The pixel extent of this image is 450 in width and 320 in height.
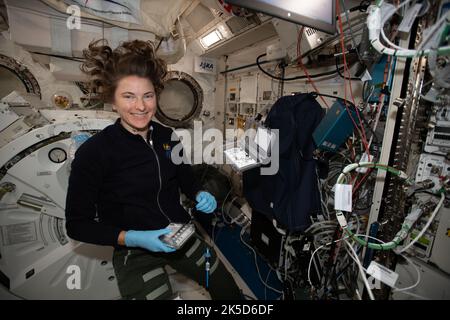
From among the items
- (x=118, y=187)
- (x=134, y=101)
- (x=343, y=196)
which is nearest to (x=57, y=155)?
(x=118, y=187)

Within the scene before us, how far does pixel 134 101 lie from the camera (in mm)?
1142

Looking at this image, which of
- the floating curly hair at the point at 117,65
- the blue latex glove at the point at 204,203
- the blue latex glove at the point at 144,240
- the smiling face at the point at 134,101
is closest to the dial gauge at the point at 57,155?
the floating curly hair at the point at 117,65

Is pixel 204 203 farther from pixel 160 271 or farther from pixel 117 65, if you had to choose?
pixel 117 65

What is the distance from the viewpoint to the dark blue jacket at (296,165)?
153 cm

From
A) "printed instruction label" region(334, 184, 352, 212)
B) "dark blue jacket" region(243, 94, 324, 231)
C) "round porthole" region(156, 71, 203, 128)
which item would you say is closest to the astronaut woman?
"dark blue jacket" region(243, 94, 324, 231)

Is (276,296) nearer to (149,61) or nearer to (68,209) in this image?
(68,209)

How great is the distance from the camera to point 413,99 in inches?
41.1

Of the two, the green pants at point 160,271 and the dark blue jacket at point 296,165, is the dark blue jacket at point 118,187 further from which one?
the dark blue jacket at point 296,165

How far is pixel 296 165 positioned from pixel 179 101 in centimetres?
255

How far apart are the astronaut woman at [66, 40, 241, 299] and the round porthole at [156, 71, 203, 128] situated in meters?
2.03

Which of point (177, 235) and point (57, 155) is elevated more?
point (57, 155)

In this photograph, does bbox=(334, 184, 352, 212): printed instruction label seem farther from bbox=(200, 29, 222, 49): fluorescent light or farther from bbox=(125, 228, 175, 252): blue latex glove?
bbox=(200, 29, 222, 49): fluorescent light

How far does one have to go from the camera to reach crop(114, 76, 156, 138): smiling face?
1134 millimetres
